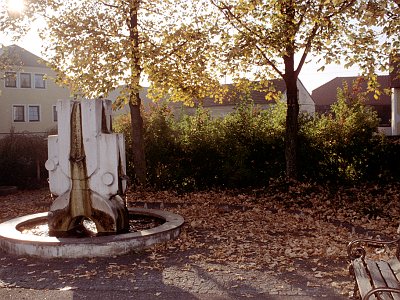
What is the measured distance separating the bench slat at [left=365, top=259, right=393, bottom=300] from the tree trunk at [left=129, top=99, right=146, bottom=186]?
10.1 metres

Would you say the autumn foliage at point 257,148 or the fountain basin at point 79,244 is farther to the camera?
the autumn foliage at point 257,148

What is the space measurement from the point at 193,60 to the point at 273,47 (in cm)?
216

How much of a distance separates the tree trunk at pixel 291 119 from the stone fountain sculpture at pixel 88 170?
640 cm

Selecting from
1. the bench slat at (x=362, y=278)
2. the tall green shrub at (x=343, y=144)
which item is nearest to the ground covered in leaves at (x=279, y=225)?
the bench slat at (x=362, y=278)

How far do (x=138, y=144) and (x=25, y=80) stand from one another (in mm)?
26817

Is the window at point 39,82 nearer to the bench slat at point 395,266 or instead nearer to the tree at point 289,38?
the tree at point 289,38

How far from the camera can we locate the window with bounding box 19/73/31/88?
125 feet

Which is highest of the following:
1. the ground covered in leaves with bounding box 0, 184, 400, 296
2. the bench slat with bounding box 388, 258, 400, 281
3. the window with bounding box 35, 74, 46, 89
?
the window with bounding box 35, 74, 46, 89

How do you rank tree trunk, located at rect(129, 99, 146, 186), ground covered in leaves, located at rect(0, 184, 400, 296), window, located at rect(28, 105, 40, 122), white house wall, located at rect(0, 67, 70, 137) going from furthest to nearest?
window, located at rect(28, 105, 40, 122) → white house wall, located at rect(0, 67, 70, 137) → tree trunk, located at rect(129, 99, 146, 186) → ground covered in leaves, located at rect(0, 184, 400, 296)

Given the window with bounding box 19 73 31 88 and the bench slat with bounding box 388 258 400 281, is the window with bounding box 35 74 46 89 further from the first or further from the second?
the bench slat with bounding box 388 258 400 281

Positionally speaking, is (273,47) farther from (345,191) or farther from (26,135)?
(26,135)

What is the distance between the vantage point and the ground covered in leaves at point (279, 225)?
6.95m

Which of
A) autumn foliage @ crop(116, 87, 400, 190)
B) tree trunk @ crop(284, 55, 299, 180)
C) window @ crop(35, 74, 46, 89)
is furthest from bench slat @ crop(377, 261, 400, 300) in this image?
window @ crop(35, 74, 46, 89)

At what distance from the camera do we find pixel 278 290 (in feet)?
19.2
